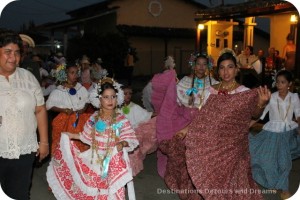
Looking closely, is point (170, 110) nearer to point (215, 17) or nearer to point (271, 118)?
point (271, 118)

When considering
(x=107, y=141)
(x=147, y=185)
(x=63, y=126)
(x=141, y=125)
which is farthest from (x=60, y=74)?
(x=107, y=141)

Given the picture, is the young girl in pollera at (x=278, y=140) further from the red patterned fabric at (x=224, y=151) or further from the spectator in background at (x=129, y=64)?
the spectator in background at (x=129, y=64)

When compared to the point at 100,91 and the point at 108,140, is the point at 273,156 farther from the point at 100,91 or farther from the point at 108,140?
the point at 100,91

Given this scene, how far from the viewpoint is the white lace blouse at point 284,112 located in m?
6.04

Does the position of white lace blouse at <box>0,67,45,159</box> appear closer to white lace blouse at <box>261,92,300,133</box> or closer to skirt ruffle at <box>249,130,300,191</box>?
skirt ruffle at <box>249,130,300,191</box>

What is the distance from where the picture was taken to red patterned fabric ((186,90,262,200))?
→ 4.50 meters

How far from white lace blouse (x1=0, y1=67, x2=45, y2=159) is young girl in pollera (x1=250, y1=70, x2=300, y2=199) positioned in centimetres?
335

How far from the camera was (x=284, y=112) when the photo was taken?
6.07 meters

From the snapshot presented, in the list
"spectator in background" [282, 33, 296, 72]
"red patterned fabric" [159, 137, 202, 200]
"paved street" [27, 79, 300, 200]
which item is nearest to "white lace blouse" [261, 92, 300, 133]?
"paved street" [27, 79, 300, 200]

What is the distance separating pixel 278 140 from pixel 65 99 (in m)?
3.48

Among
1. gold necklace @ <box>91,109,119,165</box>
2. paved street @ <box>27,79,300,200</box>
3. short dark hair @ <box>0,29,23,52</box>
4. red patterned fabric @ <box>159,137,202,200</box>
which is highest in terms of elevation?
short dark hair @ <box>0,29,23,52</box>

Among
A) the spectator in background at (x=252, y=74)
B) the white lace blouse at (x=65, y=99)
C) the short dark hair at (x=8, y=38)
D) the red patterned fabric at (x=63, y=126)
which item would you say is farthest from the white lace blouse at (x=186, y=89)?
the spectator in background at (x=252, y=74)

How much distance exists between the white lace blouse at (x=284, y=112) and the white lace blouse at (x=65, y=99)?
305cm

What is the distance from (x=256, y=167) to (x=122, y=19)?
23.8 meters
